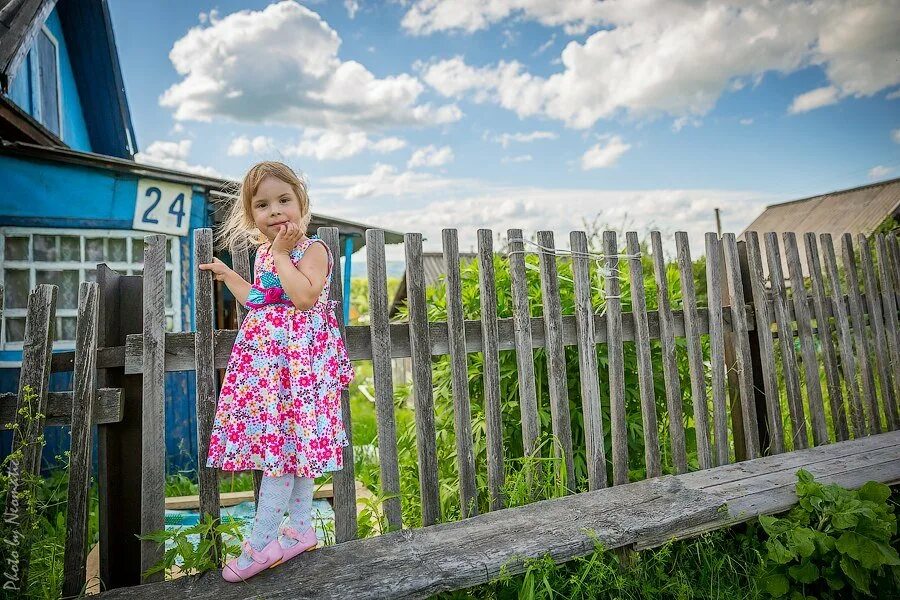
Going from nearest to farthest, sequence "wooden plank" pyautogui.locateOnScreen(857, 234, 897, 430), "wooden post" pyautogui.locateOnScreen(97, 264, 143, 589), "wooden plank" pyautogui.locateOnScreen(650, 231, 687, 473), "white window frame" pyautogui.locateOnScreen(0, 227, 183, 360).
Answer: "wooden post" pyautogui.locateOnScreen(97, 264, 143, 589), "wooden plank" pyautogui.locateOnScreen(650, 231, 687, 473), "wooden plank" pyautogui.locateOnScreen(857, 234, 897, 430), "white window frame" pyautogui.locateOnScreen(0, 227, 183, 360)

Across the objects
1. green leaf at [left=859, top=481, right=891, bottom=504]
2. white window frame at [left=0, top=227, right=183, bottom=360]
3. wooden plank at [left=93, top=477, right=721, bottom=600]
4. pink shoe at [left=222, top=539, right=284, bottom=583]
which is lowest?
green leaf at [left=859, top=481, right=891, bottom=504]

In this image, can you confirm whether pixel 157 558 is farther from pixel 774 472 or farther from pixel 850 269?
pixel 850 269

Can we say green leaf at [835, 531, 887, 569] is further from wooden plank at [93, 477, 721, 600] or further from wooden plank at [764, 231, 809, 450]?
wooden plank at [764, 231, 809, 450]

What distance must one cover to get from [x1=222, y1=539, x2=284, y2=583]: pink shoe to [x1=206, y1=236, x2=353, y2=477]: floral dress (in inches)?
10.8

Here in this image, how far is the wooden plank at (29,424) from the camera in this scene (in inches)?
79.8

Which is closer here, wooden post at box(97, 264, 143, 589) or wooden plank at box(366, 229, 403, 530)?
wooden post at box(97, 264, 143, 589)

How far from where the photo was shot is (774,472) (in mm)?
3268

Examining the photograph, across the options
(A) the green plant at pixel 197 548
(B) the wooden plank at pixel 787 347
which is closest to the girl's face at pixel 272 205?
(A) the green plant at pixel 197 548

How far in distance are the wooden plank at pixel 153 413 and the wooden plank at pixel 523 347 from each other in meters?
1.66

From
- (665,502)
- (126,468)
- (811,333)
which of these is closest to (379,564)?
(126,468)

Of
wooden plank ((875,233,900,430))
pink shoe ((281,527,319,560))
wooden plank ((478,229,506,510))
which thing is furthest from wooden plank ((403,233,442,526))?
wooden plank ((875,233,900,430))

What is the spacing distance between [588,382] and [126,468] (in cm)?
227

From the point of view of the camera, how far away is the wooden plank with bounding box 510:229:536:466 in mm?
2900

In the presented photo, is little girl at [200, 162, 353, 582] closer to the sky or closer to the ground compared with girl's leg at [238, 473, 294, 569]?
closer to the sky
